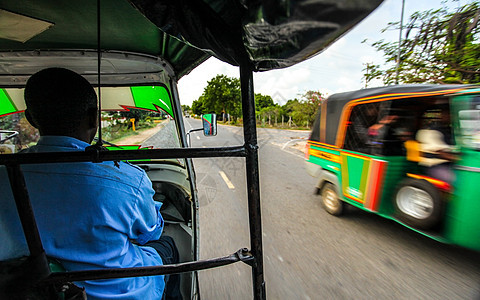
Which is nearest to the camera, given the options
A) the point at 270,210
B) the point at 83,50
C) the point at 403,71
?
the point at 83,50

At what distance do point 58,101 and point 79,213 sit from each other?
1.52 feet

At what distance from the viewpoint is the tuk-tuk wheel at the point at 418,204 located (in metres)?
2.91

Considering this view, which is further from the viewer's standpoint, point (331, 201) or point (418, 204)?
point (331, 201)

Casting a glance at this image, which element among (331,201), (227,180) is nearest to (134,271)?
(331,201)

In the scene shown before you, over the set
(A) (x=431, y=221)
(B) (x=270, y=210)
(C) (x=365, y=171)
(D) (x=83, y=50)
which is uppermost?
(D) (x=83, y=50)

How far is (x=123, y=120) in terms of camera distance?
2551 mm

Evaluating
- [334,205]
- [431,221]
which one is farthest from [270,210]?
[431,221]

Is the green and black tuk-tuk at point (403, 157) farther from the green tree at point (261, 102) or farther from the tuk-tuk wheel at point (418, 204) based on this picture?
the green tree at point (261, 102)

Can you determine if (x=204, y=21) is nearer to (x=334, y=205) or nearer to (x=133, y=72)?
(x=133, y=72)

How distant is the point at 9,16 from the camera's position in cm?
129

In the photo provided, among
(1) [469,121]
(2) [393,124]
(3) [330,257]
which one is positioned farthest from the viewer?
(2) [393,124]

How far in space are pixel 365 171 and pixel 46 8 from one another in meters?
3.84

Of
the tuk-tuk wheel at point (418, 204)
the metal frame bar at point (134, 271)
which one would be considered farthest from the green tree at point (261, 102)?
the tuk-tuk wheel at point (418, 204)

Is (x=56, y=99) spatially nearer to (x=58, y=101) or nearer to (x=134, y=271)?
(x=58, y=101)
